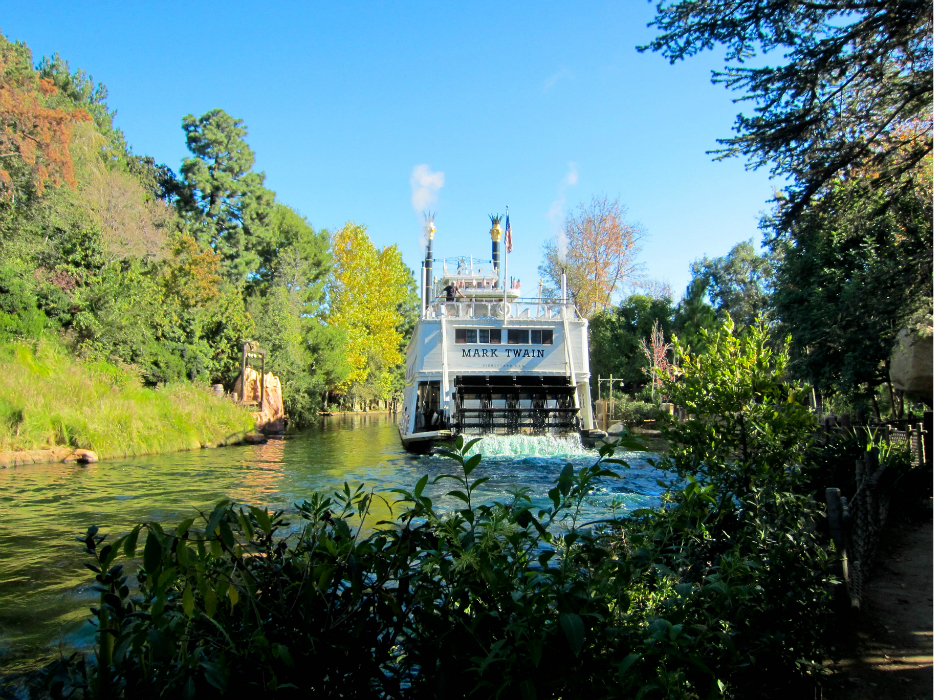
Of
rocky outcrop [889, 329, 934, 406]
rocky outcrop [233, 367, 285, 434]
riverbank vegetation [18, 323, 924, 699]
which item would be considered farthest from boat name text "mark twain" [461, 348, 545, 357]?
riverbank vegetation [18, 323, 924, 699]

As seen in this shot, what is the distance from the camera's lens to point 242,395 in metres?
26.9

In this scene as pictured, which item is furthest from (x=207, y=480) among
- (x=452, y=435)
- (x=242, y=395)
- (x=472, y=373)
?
(x=242, y=395)

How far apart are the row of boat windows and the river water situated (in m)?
3.97

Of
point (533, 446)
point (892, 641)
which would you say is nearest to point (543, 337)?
point (533, 446)

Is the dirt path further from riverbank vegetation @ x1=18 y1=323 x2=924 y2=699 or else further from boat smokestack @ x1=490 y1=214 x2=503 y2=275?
boat smokestack @ x1=490 y1=214 x2=503 y2=275

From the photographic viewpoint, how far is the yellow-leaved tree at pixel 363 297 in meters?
36.6

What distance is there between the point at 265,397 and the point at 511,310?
41.3 feet

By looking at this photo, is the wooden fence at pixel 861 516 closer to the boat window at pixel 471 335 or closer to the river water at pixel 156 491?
the river water at pixel 156 491

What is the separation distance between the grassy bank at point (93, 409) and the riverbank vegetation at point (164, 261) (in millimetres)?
533

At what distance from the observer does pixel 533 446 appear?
59.5ft

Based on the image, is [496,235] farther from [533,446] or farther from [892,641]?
[892,641]

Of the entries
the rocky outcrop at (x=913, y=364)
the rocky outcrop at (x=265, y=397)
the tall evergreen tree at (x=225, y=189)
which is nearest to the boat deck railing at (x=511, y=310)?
the rocky outcrop at (x=265, y=397)

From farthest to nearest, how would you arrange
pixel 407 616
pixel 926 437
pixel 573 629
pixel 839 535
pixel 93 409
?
pixel 93 409 → pixel 926 437 → pixel 839 535 → pixel 407 616 → pixel 573 629

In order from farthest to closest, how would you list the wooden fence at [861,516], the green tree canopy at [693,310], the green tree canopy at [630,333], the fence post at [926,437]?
1. the green tree canopy at [630,333]
2. the green tree canopy at [693,310]
3. the fence post at [926,437]
4. the wooden fence at [861,516]
